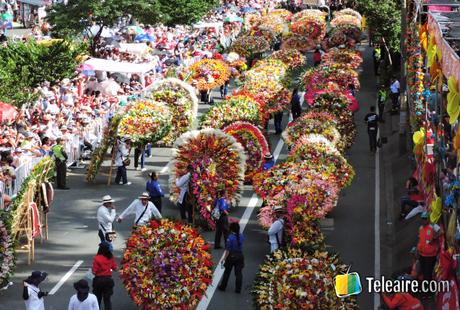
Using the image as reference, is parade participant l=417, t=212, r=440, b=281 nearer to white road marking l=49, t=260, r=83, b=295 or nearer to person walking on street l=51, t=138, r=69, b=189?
white road marking l=49, t=260, r=83, b=295

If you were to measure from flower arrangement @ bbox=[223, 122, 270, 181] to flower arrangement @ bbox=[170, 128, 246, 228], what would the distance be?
190 cm

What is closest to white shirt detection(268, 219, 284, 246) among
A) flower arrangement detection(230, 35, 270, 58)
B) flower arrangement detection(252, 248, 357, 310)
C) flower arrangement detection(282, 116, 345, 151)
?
flower arrangement detection(252, 248, 357, 310)

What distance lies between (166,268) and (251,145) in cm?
1034

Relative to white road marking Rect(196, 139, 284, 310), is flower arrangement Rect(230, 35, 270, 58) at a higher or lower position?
higher

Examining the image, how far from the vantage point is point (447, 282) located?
18.3m

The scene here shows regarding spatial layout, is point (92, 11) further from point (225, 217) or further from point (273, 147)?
point (225, 217)

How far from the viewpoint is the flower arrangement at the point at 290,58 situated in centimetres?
4525

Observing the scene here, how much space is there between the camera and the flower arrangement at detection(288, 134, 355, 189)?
26.1 meters

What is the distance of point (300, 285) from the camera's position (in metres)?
17.2

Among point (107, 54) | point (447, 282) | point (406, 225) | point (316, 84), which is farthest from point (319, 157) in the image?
point (107, 54)

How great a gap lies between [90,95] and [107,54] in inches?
298

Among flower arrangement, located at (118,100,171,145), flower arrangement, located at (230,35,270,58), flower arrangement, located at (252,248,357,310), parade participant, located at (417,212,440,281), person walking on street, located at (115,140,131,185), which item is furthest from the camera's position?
flower arrangement, located at (230,35,270,58)

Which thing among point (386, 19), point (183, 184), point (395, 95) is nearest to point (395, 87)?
point (395, 95)

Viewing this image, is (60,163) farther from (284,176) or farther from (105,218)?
(105,218)
